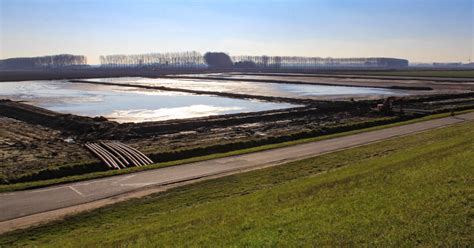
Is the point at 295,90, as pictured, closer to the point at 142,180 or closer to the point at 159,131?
the point at 159,131

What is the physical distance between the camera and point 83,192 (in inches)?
638

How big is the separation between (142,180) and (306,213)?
31.2ft

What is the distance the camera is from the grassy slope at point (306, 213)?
8109 millimetres

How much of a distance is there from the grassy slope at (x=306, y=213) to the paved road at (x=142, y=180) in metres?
1.87

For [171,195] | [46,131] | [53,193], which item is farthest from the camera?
[46,131]

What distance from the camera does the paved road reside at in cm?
1469

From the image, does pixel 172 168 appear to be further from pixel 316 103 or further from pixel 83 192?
pixel 316 103

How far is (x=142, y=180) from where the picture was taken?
17.8 meters

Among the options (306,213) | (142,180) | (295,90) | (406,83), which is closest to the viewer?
(306,213)

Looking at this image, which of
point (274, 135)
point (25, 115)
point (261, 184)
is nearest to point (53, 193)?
point (261, 184)

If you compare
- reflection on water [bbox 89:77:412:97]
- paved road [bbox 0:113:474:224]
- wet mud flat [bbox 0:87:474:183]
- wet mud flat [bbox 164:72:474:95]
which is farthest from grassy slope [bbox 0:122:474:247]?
wet mud flat [bbox 164:72:474:95]

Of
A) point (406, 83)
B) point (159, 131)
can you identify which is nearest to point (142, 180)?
point (159, 131)

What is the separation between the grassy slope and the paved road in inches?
73.6

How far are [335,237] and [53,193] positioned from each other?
11.6 metres
